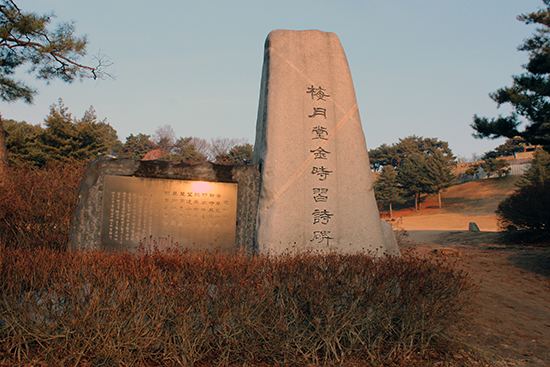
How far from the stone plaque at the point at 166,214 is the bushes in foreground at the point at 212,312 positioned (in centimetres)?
124

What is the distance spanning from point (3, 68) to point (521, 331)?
1278cm

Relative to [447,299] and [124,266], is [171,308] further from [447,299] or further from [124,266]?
[447,299]

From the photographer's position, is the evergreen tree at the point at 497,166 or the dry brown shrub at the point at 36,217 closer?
the dry brown shrub at the point at 36,217

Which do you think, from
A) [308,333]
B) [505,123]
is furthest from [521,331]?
[505,123]

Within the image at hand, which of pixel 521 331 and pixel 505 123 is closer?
pixel 521 331

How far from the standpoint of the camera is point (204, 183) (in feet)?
15.0

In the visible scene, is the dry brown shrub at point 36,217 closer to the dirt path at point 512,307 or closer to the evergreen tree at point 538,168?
the dirt path at point 512,307

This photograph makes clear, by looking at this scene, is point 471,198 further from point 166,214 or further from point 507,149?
point 166,214

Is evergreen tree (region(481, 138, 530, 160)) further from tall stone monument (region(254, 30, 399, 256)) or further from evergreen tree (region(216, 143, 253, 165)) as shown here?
tall stone monument (region(254, 30, 399, 256))

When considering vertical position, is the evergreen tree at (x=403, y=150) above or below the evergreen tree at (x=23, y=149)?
above

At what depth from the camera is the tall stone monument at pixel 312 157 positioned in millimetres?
4562

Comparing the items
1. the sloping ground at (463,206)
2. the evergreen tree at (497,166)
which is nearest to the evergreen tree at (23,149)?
the sloping ground at (463,206)

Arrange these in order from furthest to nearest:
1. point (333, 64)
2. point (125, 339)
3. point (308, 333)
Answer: point (333, 64), point (308, 333), point (125, 339)

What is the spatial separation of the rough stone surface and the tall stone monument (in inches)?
7.3
